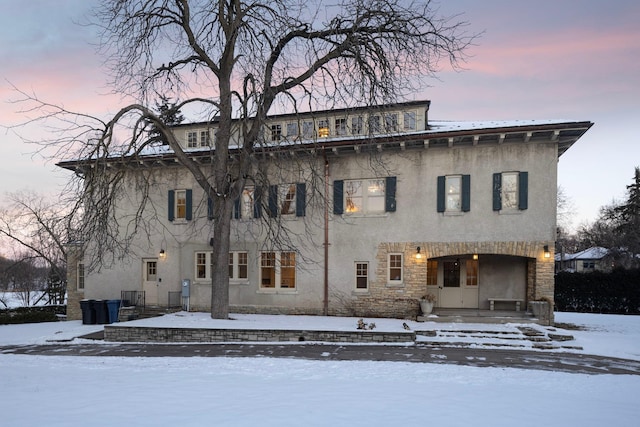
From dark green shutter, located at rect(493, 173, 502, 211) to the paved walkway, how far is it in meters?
5.13

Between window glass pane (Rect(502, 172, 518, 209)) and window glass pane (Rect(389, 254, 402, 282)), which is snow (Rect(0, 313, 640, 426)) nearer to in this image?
window glass pane (Rect(502, 172, 518, 209))

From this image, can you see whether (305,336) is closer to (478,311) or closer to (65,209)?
(478,311)

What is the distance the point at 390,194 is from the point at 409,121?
10.6ft

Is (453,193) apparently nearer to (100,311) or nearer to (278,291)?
(278,291)

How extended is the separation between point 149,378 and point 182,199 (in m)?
11.1

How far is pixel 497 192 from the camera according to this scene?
45.9 ft

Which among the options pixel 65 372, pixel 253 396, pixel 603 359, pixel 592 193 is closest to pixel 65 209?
pixel 65 372

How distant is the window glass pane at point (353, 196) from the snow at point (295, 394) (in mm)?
7404

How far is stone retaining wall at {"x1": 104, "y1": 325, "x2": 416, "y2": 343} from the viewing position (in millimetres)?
11359

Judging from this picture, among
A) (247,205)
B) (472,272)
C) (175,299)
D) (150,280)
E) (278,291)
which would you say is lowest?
(175,299)

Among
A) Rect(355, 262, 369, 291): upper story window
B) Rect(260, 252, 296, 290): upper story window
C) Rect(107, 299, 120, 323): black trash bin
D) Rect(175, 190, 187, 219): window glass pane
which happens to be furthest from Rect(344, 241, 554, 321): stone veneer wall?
Rect(107, 299, 120, 323): black trash bin

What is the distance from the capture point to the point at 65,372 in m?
8.18

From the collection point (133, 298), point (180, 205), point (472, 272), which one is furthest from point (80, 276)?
point (472, 272)

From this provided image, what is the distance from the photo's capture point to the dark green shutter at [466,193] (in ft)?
46.5
